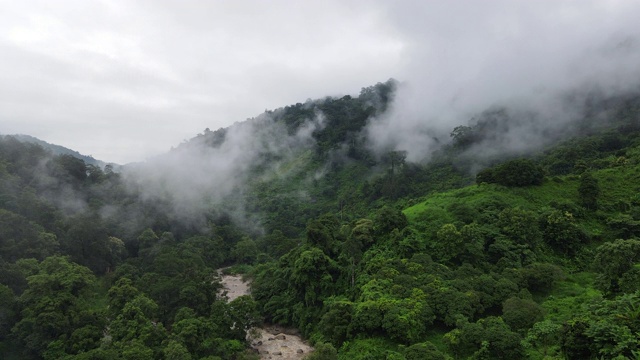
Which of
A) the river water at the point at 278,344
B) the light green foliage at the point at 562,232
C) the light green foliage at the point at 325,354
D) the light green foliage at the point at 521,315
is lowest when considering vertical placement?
the river water at the point at 278,344

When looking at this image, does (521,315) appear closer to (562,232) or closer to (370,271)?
(370,271)

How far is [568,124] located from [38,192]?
8410 centimetres

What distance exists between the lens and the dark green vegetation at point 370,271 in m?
22.1

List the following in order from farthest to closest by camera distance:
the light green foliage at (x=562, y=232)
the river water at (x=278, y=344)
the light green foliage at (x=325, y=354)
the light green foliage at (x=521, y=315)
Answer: the light green foliage at (x=562, y=232) → the river water at (x=278, y=344) → the light green foliage at (x=521, y=315) → the light green foliage at (x=325, y=354)

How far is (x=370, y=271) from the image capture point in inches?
1250

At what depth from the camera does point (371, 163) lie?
259 ft

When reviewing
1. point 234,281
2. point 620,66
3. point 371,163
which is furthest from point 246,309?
point 620,66

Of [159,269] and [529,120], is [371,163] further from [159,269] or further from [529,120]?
[159,269]

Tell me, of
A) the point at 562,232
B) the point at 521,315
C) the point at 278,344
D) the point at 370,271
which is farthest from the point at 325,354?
the point at 562,232

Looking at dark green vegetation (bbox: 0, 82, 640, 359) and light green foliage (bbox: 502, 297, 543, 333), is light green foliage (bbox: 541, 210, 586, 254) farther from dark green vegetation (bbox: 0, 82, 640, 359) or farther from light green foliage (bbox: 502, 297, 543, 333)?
light green foliage (bbox: 502, 297, 543, 333)

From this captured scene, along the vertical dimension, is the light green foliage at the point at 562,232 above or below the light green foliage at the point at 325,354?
above

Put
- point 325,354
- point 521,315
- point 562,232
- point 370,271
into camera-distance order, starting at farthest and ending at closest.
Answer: point 370,271 < point 562,232 < point 521,315 < point 325,354

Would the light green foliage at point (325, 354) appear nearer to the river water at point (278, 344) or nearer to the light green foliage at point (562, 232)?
the river water at point (278, 344)

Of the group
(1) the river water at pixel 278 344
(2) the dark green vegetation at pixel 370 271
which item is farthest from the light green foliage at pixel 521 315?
(1) the river water at pixel 278 344
